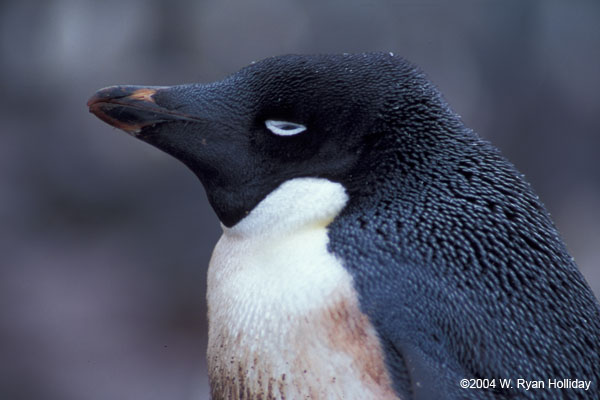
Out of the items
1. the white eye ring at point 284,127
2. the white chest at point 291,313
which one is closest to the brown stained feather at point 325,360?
→ the white chest at point 291,313

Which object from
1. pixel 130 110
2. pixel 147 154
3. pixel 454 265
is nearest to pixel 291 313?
pixel 454 265

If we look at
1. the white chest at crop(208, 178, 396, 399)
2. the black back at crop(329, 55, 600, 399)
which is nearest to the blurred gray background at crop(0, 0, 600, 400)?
the white chest at crop(208, 178, 396, 399)

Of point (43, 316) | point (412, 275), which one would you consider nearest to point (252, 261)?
point (412, 275)

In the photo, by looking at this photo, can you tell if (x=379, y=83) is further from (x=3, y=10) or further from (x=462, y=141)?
(x=3, y=10)

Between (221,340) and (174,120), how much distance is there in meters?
0.31

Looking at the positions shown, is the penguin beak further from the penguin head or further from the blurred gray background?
the blurred gray background

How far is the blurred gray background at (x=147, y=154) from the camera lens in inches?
92.2

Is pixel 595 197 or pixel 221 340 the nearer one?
pixel 221 340

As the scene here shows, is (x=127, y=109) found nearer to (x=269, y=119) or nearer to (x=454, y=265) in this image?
(x=269, y=119)

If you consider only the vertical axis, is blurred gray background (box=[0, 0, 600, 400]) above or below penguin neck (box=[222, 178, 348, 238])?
above

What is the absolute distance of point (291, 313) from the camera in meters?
0.81

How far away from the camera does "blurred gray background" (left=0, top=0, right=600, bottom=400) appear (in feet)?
7.68

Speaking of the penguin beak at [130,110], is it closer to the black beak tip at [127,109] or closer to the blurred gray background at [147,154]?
the black beak tip at [127,109]

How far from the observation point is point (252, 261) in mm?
888
